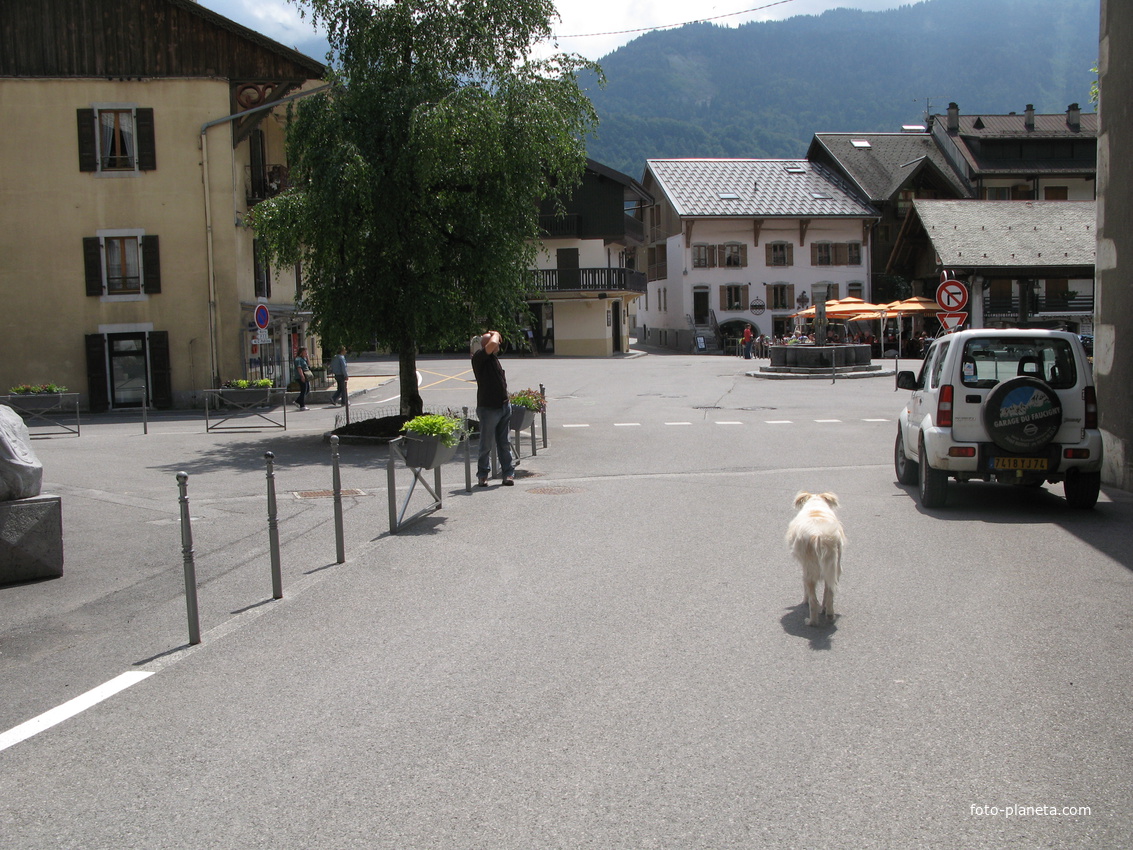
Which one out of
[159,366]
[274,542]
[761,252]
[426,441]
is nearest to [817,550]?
[274,542]

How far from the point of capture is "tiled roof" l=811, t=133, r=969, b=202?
210ft

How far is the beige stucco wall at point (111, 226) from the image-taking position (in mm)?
29375

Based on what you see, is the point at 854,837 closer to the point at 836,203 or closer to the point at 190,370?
the point at 190,370

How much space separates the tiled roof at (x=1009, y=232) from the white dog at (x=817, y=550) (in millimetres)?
46649

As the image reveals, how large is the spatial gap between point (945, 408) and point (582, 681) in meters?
6.39

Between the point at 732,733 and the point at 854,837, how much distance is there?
104cm

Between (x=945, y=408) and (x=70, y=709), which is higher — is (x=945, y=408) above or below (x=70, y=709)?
above

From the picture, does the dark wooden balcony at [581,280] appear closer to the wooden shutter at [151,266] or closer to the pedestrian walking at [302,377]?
the pedestrian walking at [302,377]

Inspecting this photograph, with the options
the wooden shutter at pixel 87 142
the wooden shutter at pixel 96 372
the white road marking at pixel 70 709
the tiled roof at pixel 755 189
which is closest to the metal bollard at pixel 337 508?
the white road marking at pixel 70 709

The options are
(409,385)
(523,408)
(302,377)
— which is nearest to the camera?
(523,408)

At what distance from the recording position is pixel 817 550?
633cm

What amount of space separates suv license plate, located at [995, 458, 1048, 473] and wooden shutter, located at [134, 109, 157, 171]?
85.4 feet

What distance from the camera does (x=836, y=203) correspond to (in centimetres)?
6322

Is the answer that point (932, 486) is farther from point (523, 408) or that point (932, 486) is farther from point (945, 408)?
point (523, 408)
